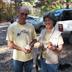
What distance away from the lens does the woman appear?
2.14 metres

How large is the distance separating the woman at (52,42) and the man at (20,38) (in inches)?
10.9

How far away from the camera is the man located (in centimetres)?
223

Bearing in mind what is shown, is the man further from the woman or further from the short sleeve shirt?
the woman

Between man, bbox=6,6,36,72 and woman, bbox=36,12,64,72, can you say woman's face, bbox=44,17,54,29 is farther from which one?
man, bbox=6,6,36,72

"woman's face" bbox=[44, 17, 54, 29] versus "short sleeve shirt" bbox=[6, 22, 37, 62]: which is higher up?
"woman's face" bbox=[44, 17, 54, 29]

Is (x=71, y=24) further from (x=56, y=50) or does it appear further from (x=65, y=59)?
(x=56, y=50)

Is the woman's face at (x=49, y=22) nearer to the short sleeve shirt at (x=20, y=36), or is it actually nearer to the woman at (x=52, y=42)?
the woman at (x=52, y=42)

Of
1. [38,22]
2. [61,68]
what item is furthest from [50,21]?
[38,22]

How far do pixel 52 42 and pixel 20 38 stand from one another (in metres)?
0.62

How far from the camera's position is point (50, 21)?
2160 millimetres

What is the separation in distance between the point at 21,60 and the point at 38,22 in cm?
885

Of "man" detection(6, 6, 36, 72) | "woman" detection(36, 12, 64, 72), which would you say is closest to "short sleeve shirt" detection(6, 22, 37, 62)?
"man" detection(6, 6, 36, 72)

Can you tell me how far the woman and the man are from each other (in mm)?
277

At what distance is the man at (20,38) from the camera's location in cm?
223
